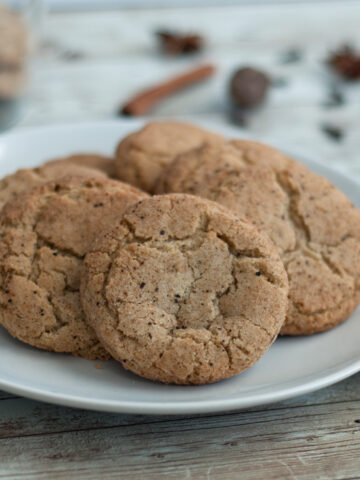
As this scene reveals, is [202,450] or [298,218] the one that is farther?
[298,218]

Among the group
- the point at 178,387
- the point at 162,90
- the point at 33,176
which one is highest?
the point at 33,176

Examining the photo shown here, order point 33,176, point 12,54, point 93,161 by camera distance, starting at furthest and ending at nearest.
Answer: point 12,54 < point 93,161 < point 33,176

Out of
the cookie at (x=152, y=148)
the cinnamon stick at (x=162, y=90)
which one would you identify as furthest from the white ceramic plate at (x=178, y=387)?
the cinnamon stick at (x=162, y=90)

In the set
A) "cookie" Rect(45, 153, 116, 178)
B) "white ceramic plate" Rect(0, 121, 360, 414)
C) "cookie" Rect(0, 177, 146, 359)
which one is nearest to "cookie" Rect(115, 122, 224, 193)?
"cookie" Rect(45, 153, 116, 178)

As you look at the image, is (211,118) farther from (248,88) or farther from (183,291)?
(183,291)

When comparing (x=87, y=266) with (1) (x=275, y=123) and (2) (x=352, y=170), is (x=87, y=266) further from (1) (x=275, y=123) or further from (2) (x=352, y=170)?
(1) (x=275, y=123)

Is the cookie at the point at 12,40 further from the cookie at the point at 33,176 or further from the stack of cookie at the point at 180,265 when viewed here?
the stack of cookie at the point at 180,265

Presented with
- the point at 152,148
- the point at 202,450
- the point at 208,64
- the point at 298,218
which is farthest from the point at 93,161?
the point at 208,64
